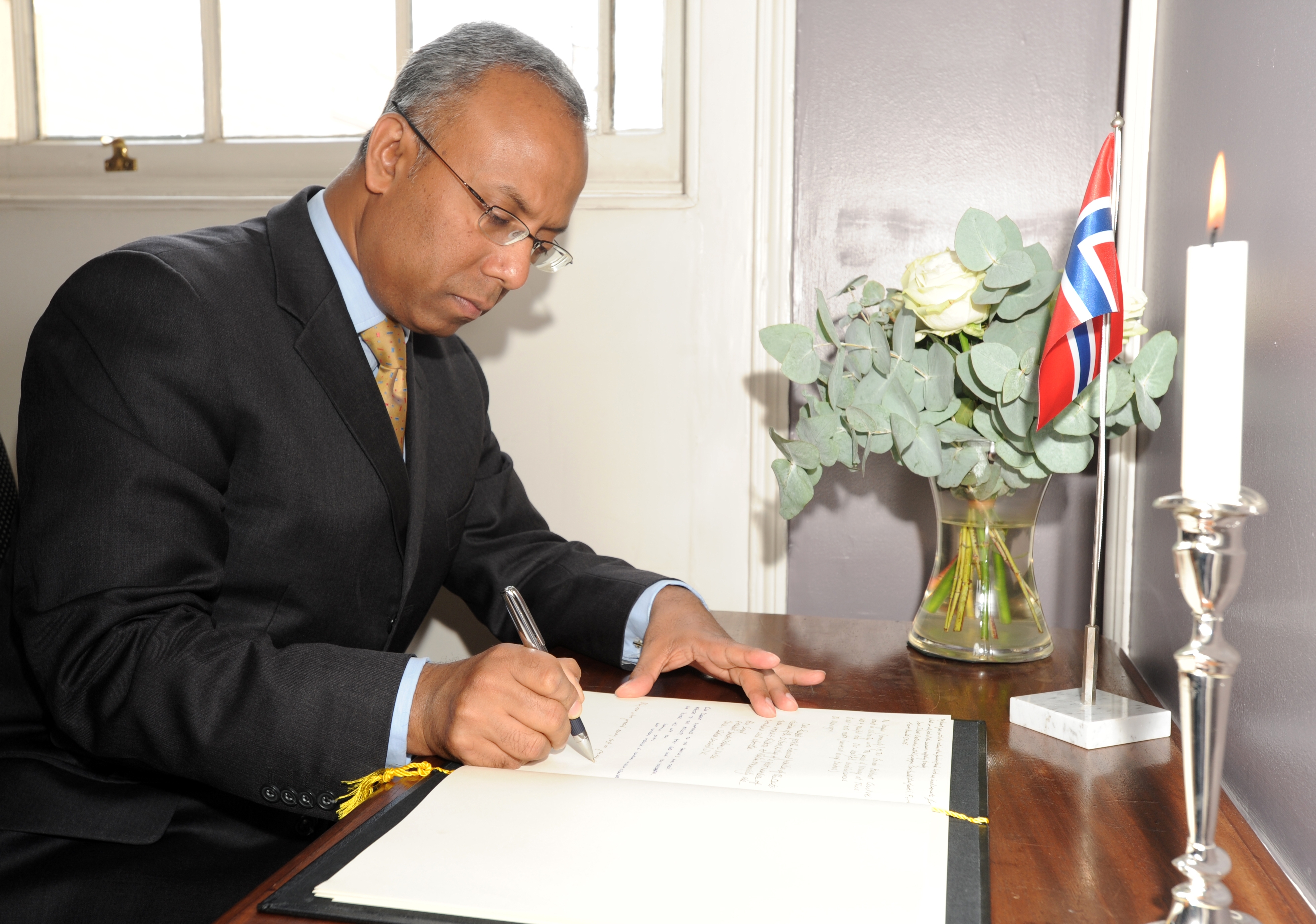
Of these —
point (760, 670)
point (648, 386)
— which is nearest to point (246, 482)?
point (760, 670)

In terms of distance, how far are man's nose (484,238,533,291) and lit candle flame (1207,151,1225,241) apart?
80 centimetres

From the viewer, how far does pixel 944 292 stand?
1122mm

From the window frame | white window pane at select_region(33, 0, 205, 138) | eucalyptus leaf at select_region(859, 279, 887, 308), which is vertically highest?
white window pane at select_region(33, 0, 205, 138)

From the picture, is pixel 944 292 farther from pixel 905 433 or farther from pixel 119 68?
pixel 119 68

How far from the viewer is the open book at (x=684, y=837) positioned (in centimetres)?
63

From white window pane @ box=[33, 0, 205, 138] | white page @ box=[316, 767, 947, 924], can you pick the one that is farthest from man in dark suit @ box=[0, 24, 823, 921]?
white window pane @ box=[33, 0, 205, 138]

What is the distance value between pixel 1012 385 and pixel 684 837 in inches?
25.0

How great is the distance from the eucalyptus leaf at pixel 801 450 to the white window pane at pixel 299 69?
1.11 m

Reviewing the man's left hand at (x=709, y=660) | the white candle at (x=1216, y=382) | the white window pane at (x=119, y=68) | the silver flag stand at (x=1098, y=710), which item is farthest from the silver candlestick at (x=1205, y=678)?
the white window pane at (x=119, y=68)

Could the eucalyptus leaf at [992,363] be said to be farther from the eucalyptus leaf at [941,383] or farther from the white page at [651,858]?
the white page at [651,858]

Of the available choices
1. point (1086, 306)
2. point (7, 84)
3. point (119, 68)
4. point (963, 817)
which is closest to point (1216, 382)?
point (963, 817)

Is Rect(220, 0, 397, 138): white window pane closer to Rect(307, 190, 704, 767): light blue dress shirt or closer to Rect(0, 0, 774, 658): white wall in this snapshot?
Rect(0, 0, 774, 658): white wall

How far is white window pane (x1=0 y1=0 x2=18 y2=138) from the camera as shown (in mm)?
1994

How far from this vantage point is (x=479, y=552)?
1520mm
